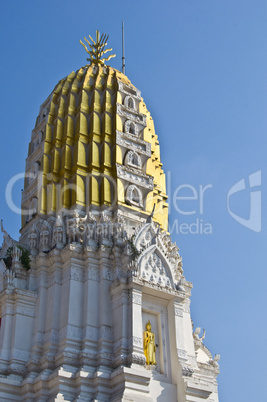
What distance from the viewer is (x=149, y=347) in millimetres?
30109

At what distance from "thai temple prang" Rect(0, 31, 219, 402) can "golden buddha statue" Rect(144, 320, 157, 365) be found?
0.15ft

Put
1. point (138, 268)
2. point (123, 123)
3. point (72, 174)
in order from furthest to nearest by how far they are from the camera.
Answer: point (123, 123) → point (72, 174) → point (138, 268)

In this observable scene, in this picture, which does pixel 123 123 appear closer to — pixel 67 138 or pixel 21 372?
pixel 67 138

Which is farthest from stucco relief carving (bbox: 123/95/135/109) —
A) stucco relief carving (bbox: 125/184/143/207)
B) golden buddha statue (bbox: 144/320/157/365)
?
golden buddha statue (bbox: 144/320/157/365)

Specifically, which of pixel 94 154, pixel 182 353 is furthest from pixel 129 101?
pixel 182 353

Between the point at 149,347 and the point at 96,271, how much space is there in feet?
15.6

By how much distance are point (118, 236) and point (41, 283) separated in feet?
15.3

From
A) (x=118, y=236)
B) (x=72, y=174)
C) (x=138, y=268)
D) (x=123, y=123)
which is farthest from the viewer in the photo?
(x=123, y=123)

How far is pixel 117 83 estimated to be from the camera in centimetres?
4047

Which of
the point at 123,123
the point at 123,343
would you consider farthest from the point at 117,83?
the point at 123,343

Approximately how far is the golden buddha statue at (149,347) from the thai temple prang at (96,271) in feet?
0.15

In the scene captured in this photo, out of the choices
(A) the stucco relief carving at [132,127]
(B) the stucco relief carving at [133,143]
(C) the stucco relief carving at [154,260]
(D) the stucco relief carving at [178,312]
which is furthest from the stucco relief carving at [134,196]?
(D) the stucco relief carving at [178,312]

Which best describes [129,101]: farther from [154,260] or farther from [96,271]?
Answer: [96,271]

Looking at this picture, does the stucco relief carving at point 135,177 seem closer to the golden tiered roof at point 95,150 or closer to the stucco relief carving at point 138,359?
the golden tiered roof at point 95,150
